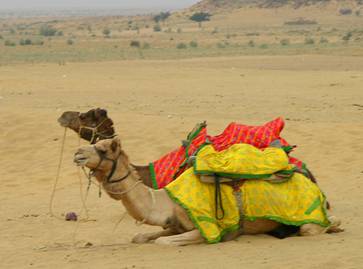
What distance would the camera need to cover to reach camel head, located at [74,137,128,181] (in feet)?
28.2

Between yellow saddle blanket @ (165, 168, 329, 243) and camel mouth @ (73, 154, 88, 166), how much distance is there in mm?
954

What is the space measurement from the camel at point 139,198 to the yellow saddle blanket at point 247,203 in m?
0.09

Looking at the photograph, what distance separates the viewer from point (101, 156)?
8.66m

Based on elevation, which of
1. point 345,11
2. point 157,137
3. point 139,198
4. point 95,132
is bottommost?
point 345,11

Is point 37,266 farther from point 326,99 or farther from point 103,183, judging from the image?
point 326,99

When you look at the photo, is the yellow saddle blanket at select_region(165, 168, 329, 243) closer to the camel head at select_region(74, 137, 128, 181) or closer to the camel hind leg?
the camel hind leg

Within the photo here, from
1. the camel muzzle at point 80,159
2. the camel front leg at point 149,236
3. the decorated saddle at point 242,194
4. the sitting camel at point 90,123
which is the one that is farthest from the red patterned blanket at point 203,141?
the camel muzzle at point 80,159

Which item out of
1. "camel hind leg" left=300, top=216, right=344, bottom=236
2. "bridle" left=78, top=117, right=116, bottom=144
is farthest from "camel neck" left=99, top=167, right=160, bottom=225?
"bridle" left=78, top=117, right=116, bottom=144

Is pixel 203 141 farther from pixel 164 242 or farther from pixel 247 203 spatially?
pixel 164 242

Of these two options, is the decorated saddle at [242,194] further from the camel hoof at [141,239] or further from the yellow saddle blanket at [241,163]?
the camel hoof at [141,239]

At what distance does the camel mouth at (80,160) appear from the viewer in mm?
8539

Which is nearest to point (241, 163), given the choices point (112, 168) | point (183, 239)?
point (183, 239)

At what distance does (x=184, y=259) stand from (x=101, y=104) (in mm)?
14127

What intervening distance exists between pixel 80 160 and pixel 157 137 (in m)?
8.26
